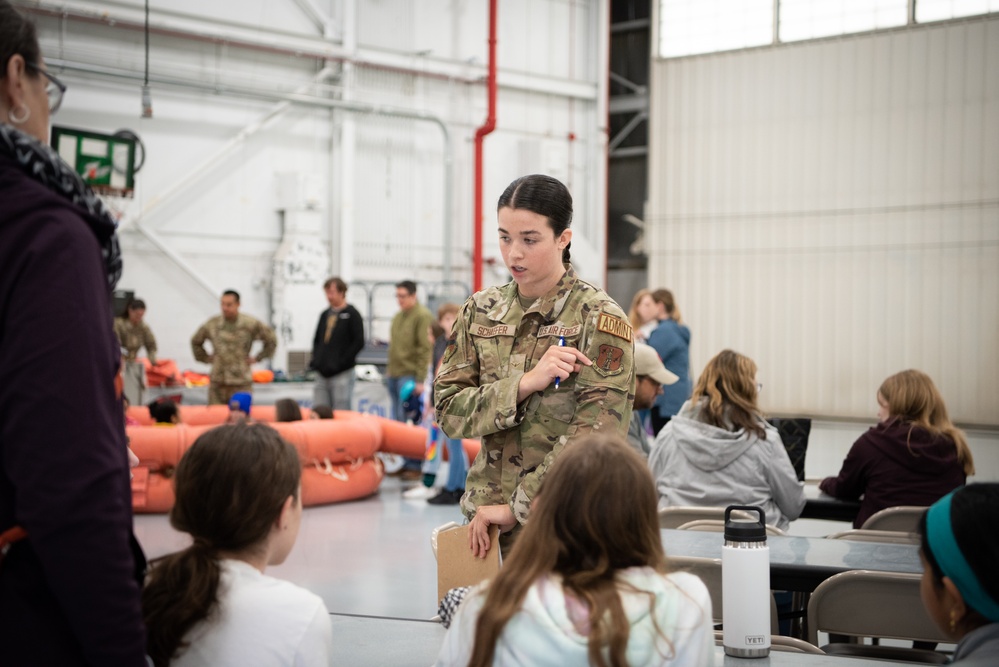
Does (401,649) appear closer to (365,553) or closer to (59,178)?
(59,178)

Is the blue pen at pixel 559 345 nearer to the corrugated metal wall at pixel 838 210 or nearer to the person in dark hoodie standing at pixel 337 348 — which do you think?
the person in dark hoodie standing at pixel 337 348

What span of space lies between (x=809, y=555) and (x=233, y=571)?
1731mm

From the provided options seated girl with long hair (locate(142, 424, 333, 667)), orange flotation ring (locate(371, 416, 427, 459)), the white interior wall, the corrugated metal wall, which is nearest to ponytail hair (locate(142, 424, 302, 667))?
seated girl with long hair (locate(142, 424, 333, 667))

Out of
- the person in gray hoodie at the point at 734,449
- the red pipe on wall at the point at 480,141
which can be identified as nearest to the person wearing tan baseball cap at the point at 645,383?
the person in gray hoodie at the point at 734,449

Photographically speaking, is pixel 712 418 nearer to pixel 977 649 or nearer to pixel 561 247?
pixel 561 247

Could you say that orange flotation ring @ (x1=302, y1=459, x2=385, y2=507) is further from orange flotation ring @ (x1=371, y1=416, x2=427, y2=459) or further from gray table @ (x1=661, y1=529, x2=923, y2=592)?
gray table @ (x1=661, y1=529, x2=923, y2=592)

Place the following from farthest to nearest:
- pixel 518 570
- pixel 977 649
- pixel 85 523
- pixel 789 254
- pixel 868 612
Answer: pixel 789 254 < pixel 868 612 < pixel 977 649 < pixel 518 570 < pixel 85 523

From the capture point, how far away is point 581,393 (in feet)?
6.55

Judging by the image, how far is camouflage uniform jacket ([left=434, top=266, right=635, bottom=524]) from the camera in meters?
1.99

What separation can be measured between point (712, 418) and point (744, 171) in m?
10.6

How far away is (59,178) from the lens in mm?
1197

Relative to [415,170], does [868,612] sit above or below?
below

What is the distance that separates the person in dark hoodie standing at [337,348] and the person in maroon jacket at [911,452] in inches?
195

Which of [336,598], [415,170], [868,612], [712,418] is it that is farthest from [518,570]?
[415,170]
